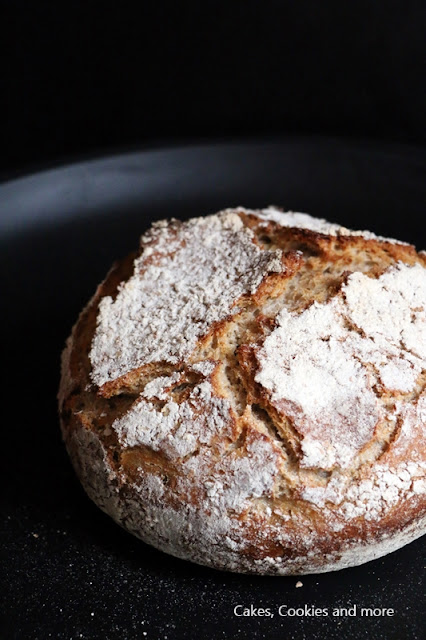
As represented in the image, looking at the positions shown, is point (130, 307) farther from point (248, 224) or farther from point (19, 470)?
point (19, 470)

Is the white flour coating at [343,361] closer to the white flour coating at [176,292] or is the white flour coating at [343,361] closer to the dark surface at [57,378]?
the white flour coating at [176,292]

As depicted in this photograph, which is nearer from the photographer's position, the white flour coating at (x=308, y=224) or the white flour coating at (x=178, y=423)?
the white flour coating at (x=178, y=423)

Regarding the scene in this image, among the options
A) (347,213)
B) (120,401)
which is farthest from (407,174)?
(120,401)

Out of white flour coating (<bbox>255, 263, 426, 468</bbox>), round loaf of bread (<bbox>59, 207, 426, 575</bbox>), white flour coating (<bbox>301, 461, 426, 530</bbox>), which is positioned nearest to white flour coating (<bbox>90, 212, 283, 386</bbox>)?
round loaf of bread (<bbox>59, 207, 426, 575</bbox>)

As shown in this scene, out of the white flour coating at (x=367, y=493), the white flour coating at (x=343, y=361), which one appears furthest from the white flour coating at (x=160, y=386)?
the white flour coating at (x=367, y=493)

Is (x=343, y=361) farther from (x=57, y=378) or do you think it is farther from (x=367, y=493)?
(x=57, y=378)

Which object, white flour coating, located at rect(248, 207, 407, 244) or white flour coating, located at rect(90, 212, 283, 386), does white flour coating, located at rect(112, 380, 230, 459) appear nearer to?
white flour coating, located at rect(90, 212, 283, 386)
